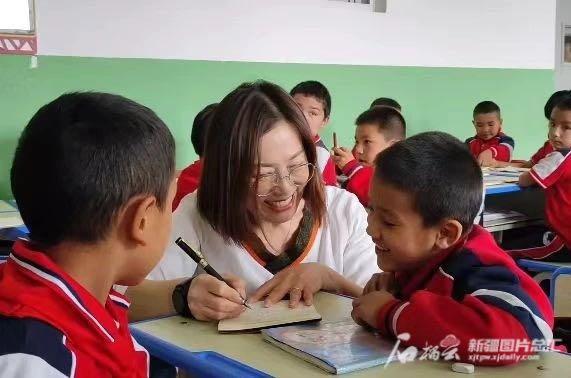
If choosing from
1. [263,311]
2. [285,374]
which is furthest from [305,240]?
[285,374]

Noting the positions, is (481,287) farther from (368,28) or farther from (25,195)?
(368,28)

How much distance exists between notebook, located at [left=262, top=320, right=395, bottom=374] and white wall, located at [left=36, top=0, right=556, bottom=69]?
2.61 m

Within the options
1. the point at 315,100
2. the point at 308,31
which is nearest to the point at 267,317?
the point at 315,100

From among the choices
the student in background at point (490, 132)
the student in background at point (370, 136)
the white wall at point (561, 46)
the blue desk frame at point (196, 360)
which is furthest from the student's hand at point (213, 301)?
the white wall at point (561, 46)

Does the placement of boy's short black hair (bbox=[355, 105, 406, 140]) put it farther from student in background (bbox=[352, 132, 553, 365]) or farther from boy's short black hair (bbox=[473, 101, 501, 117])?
student in background (bbox=[352, 132, 553, 365])

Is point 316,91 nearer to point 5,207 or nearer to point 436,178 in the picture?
point 5,207

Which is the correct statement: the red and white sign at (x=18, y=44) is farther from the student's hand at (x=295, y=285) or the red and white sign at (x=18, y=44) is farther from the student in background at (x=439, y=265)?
the student in background at (x=439, y=265)

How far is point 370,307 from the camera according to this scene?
48.2 inches

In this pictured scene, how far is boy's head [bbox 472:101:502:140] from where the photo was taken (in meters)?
5.20

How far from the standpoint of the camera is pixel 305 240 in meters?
1.67

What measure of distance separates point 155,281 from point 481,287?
2.12ft

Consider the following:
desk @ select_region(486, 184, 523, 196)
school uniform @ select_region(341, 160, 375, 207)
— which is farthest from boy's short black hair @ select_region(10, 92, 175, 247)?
desk @ select_region(486, 184, 523, 196)

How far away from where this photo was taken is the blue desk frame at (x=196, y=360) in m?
1.06

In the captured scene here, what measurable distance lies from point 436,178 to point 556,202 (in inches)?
104
